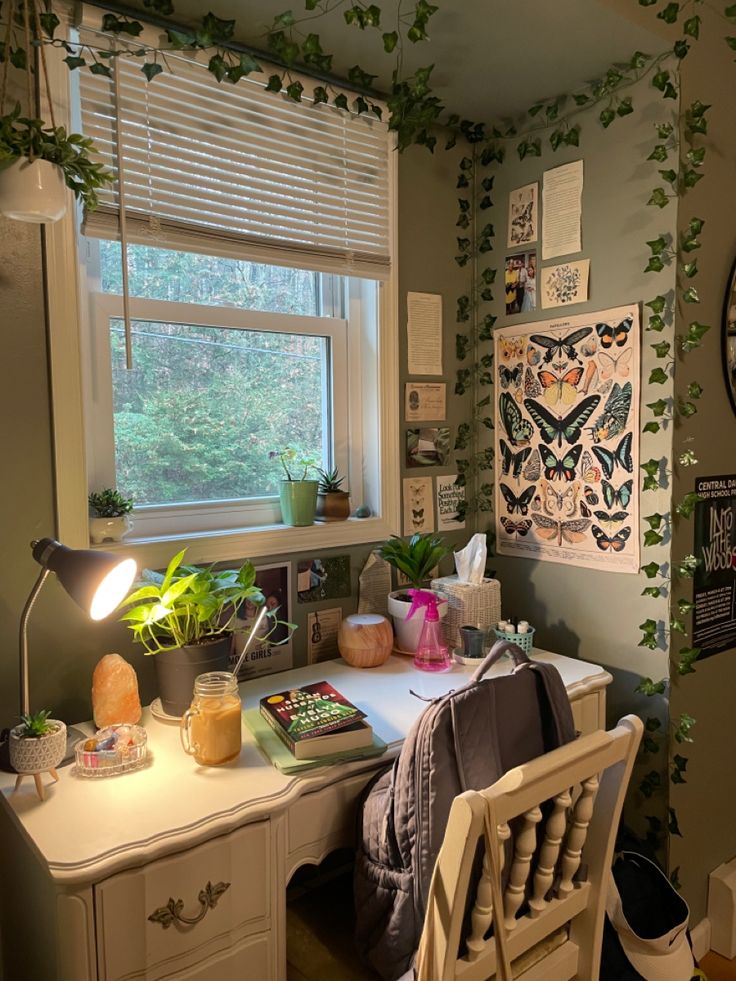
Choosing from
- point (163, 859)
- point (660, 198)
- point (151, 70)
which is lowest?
point (163, 859)

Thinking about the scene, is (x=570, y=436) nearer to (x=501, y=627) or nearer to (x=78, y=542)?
(x=501, y=627)

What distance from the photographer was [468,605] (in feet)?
6.23

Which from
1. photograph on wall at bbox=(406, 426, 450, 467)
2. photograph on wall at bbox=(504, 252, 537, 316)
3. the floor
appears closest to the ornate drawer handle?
photograph on wall at bbox=(406, 426, 450, 467)

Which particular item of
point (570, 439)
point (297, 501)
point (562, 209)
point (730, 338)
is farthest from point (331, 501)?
point (730, 338)

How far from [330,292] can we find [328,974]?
1615 mm

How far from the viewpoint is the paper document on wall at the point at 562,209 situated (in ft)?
6.29

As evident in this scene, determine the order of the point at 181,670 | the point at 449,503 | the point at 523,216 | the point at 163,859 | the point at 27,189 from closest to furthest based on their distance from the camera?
the point at 163,859
the point at 27,189
the point at 181,670
the point at 523,216
the point at 449,503

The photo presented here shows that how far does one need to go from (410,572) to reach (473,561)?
0.18 meters

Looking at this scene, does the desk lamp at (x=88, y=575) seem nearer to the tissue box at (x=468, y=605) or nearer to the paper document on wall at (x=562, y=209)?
the tissue box at (x=468, y=605)

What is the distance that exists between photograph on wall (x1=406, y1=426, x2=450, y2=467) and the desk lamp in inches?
40.5

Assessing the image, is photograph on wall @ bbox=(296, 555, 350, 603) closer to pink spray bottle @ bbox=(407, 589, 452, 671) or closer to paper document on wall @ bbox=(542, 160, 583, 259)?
pink spray bottle @ bbox=(407, 589, 452, 671)

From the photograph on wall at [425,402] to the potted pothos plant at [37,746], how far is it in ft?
→ 4.04

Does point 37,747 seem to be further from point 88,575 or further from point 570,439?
point 570,439

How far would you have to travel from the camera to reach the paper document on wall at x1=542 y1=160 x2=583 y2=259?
1.92 m
